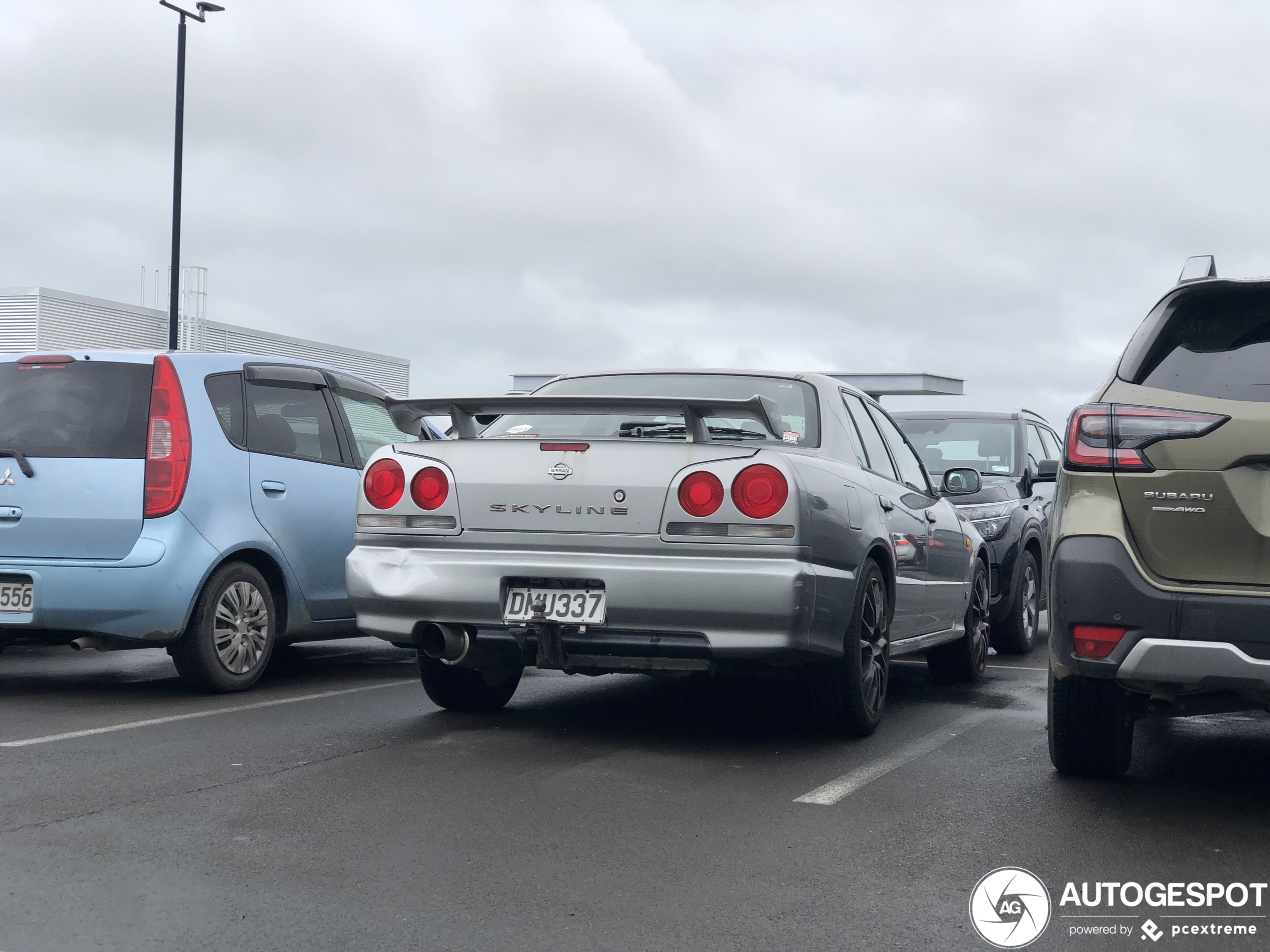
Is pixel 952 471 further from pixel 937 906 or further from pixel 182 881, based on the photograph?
pixel 182 881

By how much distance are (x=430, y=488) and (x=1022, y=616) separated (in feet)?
19.0

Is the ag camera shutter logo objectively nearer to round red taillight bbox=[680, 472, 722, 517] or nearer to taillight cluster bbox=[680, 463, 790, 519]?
taillight cluster bbox=[680, 463, 790, 519]

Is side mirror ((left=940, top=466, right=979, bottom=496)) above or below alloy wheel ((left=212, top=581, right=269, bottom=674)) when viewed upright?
above

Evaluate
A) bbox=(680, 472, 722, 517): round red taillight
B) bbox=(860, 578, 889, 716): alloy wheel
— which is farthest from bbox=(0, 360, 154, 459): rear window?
bbox=(860, 578, 889, 716): alloy wheel

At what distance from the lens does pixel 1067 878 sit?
3.80 meters

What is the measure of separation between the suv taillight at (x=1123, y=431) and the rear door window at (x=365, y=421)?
450 cm

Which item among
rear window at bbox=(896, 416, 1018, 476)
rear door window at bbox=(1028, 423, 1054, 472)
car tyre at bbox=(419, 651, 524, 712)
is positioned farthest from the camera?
rear door window at bbox=(1028, 423, 1054, 472)

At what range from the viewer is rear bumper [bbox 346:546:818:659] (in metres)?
5.12

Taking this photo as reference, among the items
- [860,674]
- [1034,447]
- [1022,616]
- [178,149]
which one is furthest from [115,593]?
[178,149]

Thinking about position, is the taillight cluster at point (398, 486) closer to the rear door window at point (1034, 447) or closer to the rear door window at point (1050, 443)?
the rear door window at point (1034, 447)

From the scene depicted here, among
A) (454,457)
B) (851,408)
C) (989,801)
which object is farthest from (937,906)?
(851,408)

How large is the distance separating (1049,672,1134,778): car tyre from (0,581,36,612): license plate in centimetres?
455

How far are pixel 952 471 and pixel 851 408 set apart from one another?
5.38ft

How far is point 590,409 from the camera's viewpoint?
5.29m
